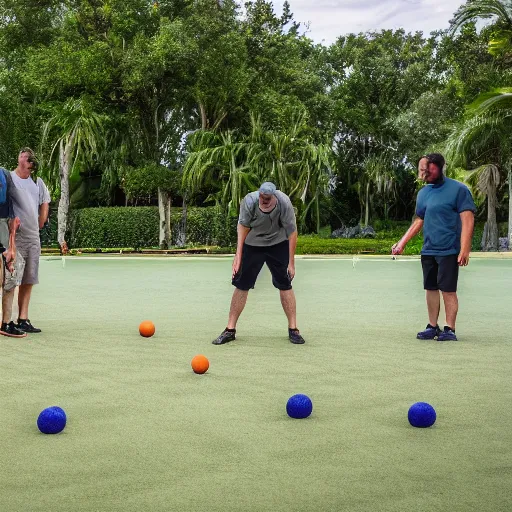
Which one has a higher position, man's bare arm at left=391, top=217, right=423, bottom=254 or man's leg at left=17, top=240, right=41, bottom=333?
man's bare arm at left=391, top=217, right=423, bottom=254

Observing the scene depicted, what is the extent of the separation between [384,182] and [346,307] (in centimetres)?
3121

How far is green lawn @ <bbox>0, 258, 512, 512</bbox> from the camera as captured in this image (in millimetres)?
3992

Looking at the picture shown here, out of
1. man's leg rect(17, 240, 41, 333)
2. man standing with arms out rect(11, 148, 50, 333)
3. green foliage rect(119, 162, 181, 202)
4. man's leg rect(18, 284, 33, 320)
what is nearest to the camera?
man standing with arms out rect(11, 148, 50, 333)

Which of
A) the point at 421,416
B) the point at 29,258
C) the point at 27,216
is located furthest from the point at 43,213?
the point at 421,416

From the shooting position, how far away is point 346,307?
41.6 feet

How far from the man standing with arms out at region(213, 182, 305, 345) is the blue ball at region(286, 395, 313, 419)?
3.28m

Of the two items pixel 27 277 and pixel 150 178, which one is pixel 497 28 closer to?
pixel 150 178

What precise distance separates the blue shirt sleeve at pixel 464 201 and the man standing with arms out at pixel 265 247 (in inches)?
70.5

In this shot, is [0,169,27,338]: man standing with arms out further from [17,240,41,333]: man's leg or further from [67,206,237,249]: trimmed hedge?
[67,206,237,249]: trimmed hedge

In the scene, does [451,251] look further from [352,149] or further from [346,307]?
[352,149]

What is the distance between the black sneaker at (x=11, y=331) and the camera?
9195 millimetres

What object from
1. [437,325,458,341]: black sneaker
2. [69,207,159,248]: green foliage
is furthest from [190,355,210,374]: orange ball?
[69,207,159,248]: green foliage

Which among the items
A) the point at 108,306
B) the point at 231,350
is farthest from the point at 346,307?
the point at 231,350

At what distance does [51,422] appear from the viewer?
200 inches
